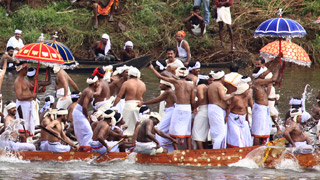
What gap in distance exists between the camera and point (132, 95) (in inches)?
500

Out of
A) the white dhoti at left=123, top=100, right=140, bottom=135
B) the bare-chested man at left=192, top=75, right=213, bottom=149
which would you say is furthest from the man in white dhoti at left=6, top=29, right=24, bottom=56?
the bare-chested man at left=192, top=75, right=213, bottom=149

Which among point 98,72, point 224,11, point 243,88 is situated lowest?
point 243,88

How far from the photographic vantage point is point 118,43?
21.0 m

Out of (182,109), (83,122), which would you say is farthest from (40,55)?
(182,109)

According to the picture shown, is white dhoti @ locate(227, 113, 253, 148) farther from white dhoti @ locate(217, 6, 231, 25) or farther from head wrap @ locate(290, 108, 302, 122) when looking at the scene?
white dhoti @ locate(217, 6, 231, 25)

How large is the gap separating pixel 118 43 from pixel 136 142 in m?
10.4

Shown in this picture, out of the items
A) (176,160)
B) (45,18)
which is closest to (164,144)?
(176,160)

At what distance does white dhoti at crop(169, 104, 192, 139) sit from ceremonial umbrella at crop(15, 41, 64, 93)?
7.14ft

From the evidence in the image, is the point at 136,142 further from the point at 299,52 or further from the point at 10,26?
the point at 10,26

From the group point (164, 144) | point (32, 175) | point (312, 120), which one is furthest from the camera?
point (312, 120)

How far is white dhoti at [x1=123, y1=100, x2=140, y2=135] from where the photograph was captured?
1278 cm

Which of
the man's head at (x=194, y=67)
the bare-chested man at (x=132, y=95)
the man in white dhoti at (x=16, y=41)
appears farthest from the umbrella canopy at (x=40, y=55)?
the man in white dhoti at (x=16, y=41)

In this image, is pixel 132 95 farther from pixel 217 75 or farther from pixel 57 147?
pixel 57 147

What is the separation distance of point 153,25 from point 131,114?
931 cm
